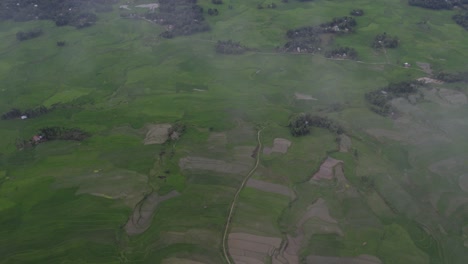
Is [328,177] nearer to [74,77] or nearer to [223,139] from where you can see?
[223,139]

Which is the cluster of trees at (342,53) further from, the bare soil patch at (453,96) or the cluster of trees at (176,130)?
the cluster of trees at (176,130)

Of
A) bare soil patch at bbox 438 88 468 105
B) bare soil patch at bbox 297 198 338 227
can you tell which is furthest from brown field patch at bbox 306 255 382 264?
bare soil patch at bbox 438 88 468 105

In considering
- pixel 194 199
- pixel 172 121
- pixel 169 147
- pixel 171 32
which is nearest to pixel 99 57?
pixel 171 32

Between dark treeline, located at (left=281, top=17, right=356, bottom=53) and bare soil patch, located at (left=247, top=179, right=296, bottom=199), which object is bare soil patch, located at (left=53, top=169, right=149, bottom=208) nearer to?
bare soil patch, located at (left=247, top=179, right=296, bottom=199)

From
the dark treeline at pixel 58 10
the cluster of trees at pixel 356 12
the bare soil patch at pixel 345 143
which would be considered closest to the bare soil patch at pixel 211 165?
the bare soil patch at pixel 345 143

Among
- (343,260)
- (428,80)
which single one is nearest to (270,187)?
(343,260)

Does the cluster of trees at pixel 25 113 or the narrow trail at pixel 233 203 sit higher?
the cluster of trees at pixel 25 113
